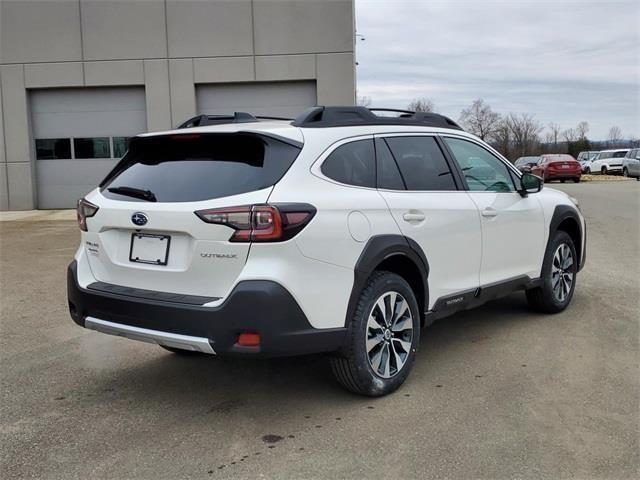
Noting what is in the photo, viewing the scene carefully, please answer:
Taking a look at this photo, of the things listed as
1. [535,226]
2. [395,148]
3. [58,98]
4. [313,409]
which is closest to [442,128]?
[395,148]

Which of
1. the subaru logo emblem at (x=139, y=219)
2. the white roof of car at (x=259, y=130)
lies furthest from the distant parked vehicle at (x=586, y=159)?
the subaru logo emblem at (x=139, y=219)

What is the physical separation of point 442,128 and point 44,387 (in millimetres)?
3510

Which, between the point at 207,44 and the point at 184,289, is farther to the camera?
the point at 207,44

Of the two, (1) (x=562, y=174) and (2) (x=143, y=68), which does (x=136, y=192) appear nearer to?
(2) (x=143, y=68)

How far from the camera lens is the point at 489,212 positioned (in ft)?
16.8

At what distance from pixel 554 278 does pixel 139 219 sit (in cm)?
404

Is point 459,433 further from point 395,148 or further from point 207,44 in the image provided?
point 207,44

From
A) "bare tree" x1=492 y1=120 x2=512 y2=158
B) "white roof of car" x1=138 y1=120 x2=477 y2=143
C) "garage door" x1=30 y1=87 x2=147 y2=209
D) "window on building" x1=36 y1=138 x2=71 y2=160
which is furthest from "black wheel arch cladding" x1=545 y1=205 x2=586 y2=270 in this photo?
"bare tree" x1=492 y1=120 x2=512 y2=158

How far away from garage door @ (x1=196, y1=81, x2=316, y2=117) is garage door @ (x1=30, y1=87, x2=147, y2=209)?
2.15 m

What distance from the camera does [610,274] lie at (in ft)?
26.5

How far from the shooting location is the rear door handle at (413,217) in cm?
428

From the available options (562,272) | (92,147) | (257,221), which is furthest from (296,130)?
(92,147)

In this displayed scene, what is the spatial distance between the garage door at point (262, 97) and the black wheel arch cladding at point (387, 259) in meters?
14.1

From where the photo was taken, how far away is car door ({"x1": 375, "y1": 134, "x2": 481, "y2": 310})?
435cm
